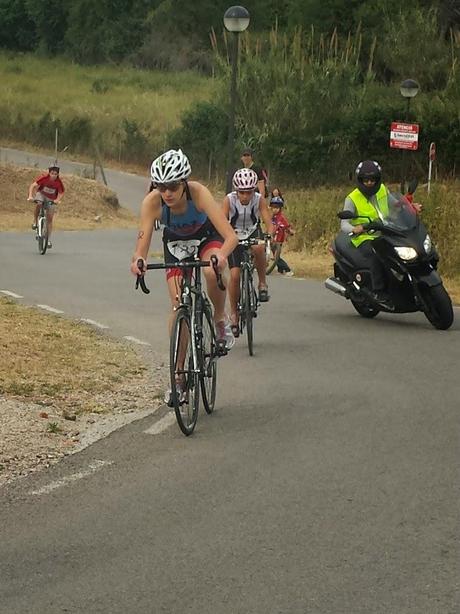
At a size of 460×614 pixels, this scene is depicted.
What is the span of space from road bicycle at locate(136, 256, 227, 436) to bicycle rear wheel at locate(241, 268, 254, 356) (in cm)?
356

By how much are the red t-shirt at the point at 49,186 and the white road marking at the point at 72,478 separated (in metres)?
19.9

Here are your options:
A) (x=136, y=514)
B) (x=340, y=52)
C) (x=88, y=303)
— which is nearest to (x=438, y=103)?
(x=340, y=52)

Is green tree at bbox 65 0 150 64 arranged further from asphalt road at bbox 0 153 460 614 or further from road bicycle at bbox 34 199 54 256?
asphalt road at bbox 0 153 460 614

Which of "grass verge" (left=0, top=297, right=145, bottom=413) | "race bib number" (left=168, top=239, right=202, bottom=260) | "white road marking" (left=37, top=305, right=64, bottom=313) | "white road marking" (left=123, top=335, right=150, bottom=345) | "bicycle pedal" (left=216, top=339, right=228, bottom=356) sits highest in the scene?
"race bib number" (left=168, top=239, right=202, bottom=260)

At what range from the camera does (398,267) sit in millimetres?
16547

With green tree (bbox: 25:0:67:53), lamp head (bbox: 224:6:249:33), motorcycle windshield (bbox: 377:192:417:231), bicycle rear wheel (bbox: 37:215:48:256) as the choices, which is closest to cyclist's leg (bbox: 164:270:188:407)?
motorcycle windshield (bbox: 377:192:417:231)

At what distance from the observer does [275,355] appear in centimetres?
1413

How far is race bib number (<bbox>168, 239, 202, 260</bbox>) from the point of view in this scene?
1048 centimetres

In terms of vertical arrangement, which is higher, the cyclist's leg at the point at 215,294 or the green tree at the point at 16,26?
the green tree at the point at 16,26

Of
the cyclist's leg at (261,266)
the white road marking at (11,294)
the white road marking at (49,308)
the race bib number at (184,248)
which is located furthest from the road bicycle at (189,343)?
the white road marking at (11,294)

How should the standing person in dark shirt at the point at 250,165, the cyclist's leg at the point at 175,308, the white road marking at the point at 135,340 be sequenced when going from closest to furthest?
1. the cyclist's leg at the point at 175,308
2. the white road marking at the point at 135,340
3. the standing person in dark shirt at the point at 250,165

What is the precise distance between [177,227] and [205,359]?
2.99 ft

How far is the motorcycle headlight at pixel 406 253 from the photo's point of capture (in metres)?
16.4

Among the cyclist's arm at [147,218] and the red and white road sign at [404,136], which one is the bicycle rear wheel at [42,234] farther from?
the cyclist's arm at [147,218]
